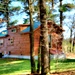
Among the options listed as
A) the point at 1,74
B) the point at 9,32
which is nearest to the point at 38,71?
the point at 1,74

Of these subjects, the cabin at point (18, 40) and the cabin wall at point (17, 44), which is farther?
A: the cabin wall at point (17, 44)

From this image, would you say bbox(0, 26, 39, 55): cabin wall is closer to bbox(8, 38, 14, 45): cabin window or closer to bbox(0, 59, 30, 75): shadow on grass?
bbox(8, 38, 14, 45): cabin window

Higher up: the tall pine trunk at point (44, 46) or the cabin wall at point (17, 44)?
the tall pine trunk at point (44, 46)

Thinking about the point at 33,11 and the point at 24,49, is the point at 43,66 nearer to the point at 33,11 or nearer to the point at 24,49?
the point at 33,11

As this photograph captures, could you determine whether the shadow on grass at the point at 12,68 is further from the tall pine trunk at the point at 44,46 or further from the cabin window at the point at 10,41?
the cabin window at the point at 10,41

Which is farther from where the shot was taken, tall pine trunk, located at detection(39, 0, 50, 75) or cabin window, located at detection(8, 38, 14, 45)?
cabin window, located at detection(8, 38, 14, 45)

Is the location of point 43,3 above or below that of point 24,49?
above

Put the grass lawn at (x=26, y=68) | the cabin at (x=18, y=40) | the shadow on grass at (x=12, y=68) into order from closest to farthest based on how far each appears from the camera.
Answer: the grass lawn at (x=26, y=68) → the shadow on grass at (x=12, y=68) → the cabin at (x=18, y=40)

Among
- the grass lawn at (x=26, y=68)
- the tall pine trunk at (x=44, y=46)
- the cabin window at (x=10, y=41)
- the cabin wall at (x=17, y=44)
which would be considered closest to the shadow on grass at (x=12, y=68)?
the grass lawn at (x=26, y=68)

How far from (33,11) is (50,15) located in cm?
129

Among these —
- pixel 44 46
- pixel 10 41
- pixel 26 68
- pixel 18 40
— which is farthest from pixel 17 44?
pixel 44 46

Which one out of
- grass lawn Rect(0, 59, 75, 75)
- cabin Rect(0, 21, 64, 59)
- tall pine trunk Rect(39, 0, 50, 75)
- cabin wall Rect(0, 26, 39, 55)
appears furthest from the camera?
cabin wall Rect(0, 26, 39, 55)

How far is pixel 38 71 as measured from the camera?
12.7 metres

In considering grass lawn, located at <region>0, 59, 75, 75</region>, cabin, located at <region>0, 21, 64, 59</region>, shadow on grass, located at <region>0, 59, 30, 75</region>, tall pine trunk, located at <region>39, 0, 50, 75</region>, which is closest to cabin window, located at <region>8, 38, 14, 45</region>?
cabin, located at <region>0, 21, 64, 59</region>
